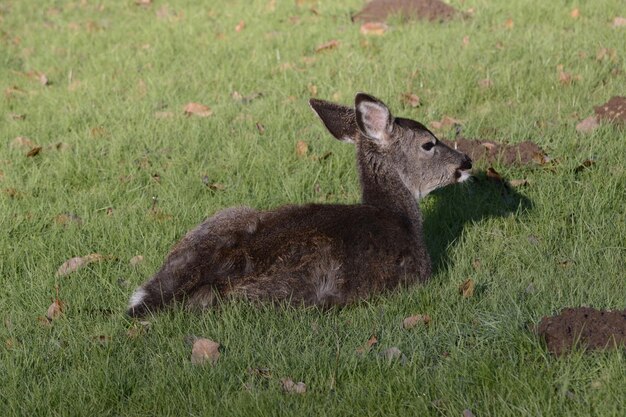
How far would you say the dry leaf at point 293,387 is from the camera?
179 inches

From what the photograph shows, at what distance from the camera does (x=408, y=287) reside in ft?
18.8

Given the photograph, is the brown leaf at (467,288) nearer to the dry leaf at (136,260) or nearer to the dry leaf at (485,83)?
the dry leaf at (136,260)

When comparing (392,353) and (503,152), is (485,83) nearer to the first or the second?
(503,152)

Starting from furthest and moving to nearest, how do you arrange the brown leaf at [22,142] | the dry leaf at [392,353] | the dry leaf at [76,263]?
the brown leaf at [22,142], the dry leaf at [76,263], the dry leaf at [392,353]

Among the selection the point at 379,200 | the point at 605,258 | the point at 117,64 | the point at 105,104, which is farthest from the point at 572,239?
the point at 117,64

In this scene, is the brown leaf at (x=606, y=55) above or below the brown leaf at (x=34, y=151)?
above

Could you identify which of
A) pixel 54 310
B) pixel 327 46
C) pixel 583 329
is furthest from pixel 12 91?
pixel 583 329

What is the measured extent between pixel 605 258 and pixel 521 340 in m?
1.42

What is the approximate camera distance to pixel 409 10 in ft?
38.5

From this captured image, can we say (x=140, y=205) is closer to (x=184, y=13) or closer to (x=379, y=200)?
(x=379, y=200)

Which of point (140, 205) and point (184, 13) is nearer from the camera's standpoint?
point (140, 205)

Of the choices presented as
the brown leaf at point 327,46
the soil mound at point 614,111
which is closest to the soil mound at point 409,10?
the brown leaf at point 327,46

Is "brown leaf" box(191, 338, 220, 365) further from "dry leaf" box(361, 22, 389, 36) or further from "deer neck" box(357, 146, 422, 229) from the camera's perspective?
"dry leaf" box(361, 22, 389, 36)

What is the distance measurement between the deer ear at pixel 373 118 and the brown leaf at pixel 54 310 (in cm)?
218
